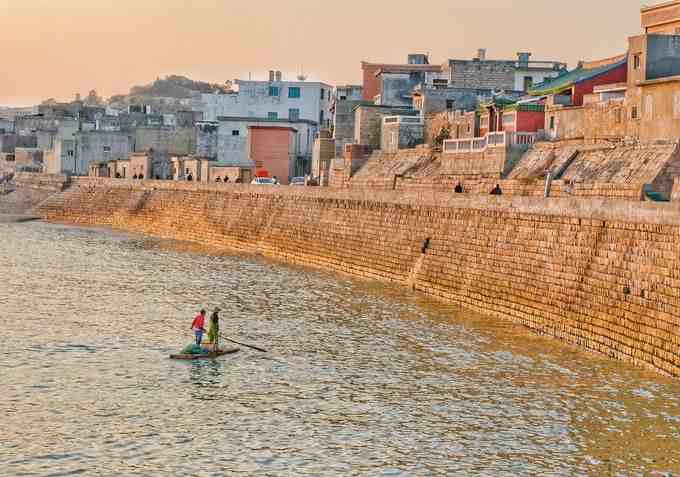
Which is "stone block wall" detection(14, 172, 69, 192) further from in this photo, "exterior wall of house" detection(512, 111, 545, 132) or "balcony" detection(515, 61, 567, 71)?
"exterior wall of house" detection(512, 111, 545, 132)

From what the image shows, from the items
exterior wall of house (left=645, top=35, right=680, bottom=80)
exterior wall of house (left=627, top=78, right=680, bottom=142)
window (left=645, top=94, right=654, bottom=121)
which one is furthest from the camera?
exterior wall of house (left=645, top=35, right=680, bottom=80)

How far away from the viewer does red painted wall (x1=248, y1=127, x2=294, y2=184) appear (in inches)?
3563

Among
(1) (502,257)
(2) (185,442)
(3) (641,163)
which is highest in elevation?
Result: (3) (641,163)

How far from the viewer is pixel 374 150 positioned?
72750 mm

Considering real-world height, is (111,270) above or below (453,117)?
below

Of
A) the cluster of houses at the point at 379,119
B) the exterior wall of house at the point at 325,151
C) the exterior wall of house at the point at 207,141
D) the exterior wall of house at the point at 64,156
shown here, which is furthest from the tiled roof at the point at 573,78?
the exterior wall of house at the point at 64,156

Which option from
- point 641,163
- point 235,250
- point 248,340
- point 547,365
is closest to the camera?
point 547,365

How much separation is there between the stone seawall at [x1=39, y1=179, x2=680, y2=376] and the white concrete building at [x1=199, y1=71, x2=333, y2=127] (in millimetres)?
30480

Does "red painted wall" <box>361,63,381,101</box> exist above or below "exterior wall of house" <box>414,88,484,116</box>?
above

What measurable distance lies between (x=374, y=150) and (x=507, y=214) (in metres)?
32.6

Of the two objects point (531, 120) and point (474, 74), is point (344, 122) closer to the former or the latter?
point (474, 74)

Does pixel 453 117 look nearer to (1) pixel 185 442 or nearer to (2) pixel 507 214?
(2) pixel 507 214

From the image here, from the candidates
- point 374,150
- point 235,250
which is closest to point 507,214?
point 235,250

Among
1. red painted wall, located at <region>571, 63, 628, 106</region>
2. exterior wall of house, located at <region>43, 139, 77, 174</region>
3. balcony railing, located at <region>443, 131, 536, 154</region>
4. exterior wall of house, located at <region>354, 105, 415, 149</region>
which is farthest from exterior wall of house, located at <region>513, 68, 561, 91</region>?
exterior wall of house, located at <region>43, 139, 77, 174</region>
